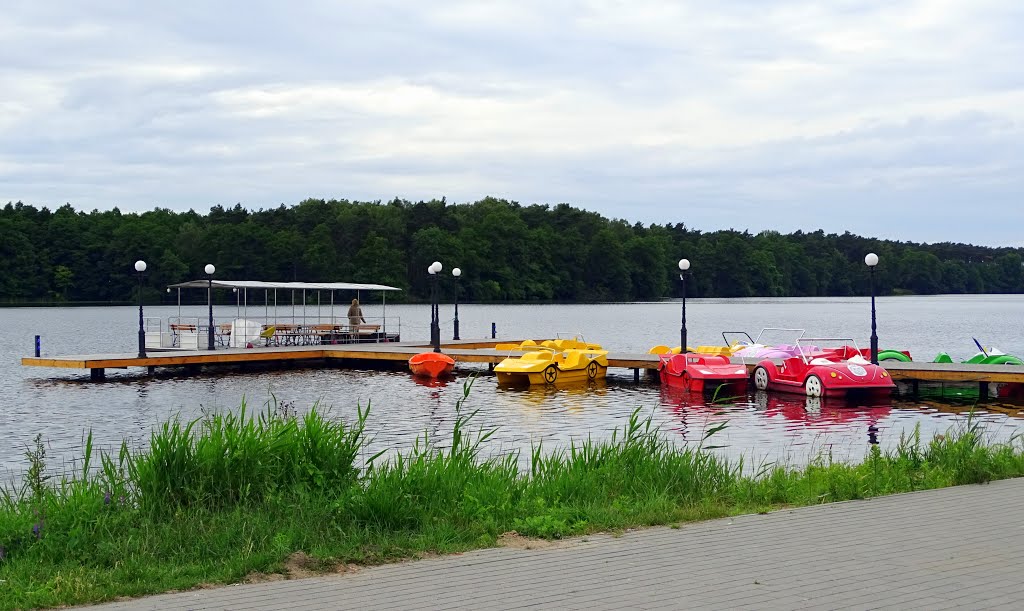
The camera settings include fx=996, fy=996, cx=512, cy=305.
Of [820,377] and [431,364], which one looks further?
[431,364]

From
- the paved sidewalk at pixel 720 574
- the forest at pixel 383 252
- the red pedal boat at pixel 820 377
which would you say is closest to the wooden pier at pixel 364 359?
the red pedal boat at pixel 820 377

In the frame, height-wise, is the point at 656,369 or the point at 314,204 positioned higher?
the point at 314,204

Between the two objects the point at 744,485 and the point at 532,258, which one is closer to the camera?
the point at 744,485

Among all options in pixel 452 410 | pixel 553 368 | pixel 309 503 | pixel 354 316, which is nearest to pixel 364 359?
pixel 354 316

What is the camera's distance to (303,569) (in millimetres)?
6949

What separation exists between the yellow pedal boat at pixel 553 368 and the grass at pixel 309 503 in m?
21.1

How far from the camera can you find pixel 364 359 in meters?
39.7

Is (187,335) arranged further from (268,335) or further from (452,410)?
(452,410)

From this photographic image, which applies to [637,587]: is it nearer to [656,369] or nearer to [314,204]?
[656,369]

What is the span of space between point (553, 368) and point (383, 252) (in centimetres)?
8545

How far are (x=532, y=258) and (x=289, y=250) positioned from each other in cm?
3646

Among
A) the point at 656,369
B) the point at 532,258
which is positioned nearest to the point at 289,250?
the point at 532,258

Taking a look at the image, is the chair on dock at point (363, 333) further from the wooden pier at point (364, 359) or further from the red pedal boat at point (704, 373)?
the red pedal boat at point (704, 373)

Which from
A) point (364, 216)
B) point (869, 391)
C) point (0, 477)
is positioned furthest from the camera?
point (364, 216)
